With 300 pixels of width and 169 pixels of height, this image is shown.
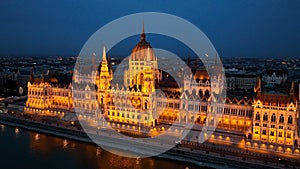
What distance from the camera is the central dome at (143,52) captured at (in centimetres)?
5244

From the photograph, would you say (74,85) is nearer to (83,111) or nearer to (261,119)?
(83,111)

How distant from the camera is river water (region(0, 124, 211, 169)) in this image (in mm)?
35094

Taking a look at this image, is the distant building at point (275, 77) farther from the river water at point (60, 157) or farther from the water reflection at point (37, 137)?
the water reflection at point (37, 137)

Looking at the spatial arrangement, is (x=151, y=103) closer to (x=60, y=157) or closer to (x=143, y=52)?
(x=143, y=52)

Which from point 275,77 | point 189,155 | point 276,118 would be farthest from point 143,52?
point 275,77

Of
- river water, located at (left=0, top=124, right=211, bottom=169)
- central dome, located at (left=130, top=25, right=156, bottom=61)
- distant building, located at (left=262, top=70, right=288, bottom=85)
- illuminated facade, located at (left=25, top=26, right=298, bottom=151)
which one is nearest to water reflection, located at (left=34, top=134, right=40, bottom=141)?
river water, located at (left=0, top=124, right=211, bottom=169)

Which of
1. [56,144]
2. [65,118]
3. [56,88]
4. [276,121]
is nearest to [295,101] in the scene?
[276,121]

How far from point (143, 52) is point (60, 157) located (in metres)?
23.7

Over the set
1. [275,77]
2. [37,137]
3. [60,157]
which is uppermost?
[275,77]

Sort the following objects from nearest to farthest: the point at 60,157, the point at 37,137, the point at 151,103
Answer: the point at 60,157
the point at 151,103
the point at 37,137

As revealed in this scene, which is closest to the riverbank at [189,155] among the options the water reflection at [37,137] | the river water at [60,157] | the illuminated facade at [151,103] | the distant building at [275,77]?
the river water at [60,157]

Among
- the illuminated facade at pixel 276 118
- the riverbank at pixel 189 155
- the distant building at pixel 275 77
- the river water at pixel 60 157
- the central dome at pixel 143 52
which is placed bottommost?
the river water at pixel 60 157

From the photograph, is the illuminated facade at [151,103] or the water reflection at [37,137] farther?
the water reflection at [37,137]

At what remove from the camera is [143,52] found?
5288 centimetres
